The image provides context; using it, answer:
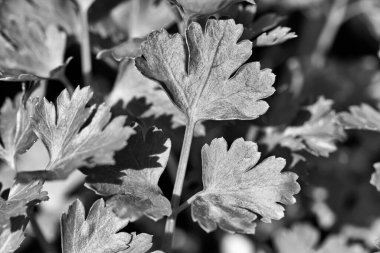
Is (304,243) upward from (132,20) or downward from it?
downward

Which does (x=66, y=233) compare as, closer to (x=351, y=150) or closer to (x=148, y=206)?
(x=148, y=206)

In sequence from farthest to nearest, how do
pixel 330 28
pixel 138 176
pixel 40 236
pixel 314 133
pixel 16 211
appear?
pixel 330 28
pixel 314 133
pixel 40 236
pixel 138 176
pixel 16 211

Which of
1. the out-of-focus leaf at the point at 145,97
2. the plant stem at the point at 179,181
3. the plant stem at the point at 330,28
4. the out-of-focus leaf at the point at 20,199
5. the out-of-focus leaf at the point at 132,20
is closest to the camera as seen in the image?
the out-of-focus leaf at the point at 20,199

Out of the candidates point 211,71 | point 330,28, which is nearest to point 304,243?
point 211,71

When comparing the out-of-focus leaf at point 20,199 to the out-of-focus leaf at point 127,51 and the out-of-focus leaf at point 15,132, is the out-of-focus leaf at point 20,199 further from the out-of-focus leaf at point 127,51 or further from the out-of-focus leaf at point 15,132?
the out-of-focus leaf at point 127,51

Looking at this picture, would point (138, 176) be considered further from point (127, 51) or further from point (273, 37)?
point (273, 37)

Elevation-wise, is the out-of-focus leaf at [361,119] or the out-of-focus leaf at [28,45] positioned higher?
the out-of-focus leaf at [28,45]

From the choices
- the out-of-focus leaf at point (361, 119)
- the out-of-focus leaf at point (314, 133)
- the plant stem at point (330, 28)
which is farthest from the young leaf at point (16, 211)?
the plant stem at point (330, 28)

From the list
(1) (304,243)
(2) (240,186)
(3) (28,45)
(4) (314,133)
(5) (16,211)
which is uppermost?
(3) (28,45)
